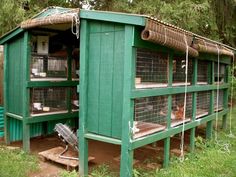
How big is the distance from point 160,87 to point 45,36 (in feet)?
9.00

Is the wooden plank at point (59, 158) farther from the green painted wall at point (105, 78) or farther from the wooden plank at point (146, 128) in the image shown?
the wooden plank at point (146, 128)

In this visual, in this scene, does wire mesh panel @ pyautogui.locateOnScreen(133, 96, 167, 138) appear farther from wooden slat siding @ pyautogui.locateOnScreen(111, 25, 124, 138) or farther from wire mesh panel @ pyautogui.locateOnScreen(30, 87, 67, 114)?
wire mesh panel @ pyautogui.locateOnScreen(30, 87, 67, 114)

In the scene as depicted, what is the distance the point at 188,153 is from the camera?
6.17 m

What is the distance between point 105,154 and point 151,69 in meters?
2.13

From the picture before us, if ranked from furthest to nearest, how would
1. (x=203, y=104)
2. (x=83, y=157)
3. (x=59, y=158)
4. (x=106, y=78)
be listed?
(x=203, y=104) → (x=59, y=158) → (x=83, y=157) → (x=106, y=78)

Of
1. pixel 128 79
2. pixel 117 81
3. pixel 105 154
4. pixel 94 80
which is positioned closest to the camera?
pixel 128 79

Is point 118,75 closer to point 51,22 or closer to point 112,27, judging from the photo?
point 112,27

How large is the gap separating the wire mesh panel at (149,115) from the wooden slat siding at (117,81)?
255mm

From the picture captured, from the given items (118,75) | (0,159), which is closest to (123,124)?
(118,75)

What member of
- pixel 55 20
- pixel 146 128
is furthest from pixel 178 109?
pixel 55 20

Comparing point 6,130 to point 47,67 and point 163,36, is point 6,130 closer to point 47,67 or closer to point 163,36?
point 47,67

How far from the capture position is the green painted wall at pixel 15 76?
6.25 meters

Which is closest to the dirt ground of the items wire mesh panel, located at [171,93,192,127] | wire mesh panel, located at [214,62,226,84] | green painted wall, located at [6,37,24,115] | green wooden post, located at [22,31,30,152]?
green wooden post, located at [22,31,30,152]

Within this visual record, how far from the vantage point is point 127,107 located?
4.20 metres
